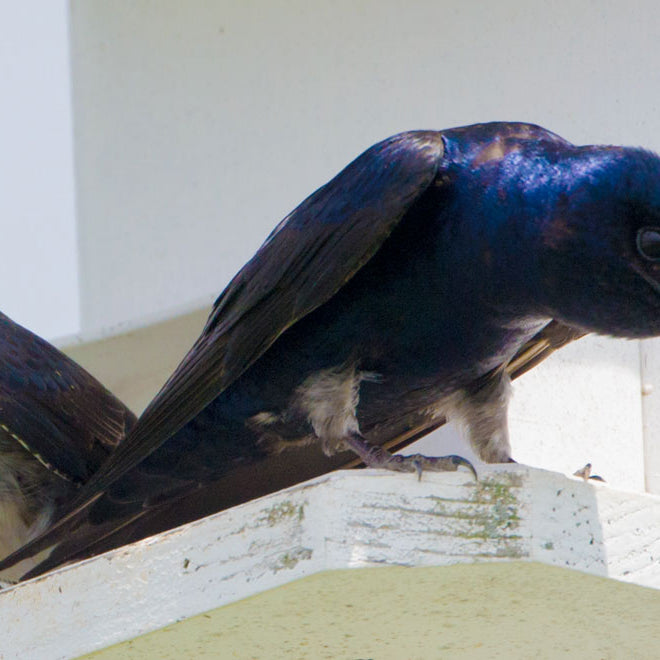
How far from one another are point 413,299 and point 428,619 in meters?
0.59

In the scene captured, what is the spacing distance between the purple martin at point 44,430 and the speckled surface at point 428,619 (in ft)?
3.44

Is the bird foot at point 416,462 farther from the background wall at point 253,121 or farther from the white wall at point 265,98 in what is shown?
the white wall at point 265,98

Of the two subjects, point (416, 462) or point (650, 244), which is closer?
point (416, 462)

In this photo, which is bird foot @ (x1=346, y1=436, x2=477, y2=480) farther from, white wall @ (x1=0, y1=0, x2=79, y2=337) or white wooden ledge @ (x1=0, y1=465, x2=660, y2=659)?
white wall @ (x1=0, y1=0, x2=79, y2=337)

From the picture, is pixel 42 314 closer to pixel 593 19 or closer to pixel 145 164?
pixel 145 164

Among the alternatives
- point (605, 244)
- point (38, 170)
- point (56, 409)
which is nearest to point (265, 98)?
point (38, 170)

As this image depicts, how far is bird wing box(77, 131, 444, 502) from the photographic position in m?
2.27

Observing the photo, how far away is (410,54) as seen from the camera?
9.62ft

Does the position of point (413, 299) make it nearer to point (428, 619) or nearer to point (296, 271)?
point (296, 271)

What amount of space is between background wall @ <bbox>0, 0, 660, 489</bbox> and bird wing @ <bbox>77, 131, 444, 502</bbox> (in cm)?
47

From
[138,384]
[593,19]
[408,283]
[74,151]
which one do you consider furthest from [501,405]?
[74,151]

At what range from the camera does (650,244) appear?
84.4 inches

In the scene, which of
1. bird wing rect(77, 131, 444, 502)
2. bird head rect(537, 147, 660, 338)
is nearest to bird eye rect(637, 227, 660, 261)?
bird head rect(537, 147, 660, 338)

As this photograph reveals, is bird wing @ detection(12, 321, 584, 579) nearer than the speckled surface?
No
